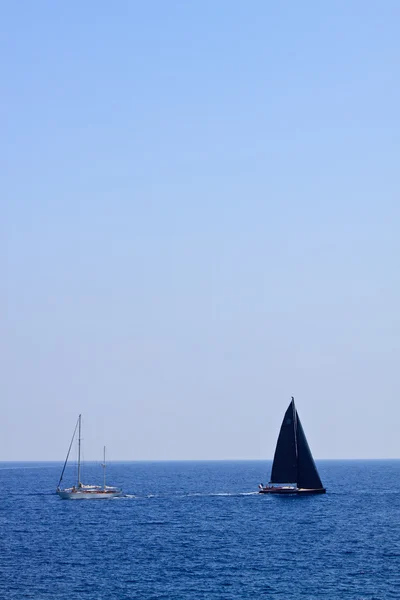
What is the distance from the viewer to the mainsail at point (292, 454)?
145 metres

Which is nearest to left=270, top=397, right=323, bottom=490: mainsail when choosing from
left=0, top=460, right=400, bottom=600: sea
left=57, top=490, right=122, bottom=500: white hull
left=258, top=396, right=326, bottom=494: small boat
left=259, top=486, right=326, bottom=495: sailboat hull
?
left=258, top=396, right=326, bottom=494: small boat

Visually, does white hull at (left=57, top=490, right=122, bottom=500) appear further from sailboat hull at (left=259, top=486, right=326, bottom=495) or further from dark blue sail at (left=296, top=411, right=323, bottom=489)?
dark blue sail at (left=296, top=411, right=323, bottom=489)

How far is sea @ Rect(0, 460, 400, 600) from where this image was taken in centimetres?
7000

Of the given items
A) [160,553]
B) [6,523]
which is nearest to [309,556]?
[160,553]

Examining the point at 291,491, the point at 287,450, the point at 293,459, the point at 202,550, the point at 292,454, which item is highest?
the point at 287,450

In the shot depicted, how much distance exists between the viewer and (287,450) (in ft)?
477

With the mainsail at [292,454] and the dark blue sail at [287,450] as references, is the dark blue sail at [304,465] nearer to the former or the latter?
the mainsail at [292,454]

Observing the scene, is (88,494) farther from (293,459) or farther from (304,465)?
(304,465)

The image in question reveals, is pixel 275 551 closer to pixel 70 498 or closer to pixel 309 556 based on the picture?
pixel 309 556

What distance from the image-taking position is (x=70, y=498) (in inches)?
6211

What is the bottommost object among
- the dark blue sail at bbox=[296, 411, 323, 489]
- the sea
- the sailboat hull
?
the sea

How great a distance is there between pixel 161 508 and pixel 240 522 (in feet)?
86.1

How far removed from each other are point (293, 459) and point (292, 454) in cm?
106

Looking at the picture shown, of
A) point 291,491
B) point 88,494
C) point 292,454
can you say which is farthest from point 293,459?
point 88,494
